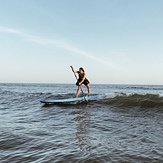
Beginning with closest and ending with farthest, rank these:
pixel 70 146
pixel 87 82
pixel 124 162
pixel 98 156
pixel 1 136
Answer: pixel 124 162 → pixel 98 156 → pixel 70 146 → pixel 1 136 → pixel 87 82

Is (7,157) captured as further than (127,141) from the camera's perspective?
No

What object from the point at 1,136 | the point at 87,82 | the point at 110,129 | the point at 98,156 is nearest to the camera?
the point at 98,156

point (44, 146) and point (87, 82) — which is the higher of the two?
point (87, 82)

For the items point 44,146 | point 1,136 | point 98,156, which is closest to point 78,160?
point 98,156

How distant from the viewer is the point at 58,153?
4223 millimetres

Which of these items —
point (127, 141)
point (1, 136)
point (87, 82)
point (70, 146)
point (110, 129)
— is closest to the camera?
point (70, 146)

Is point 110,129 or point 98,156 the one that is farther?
point 110,129

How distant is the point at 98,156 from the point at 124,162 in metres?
0.50

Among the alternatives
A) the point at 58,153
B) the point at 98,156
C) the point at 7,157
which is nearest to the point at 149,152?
the point at 98,156

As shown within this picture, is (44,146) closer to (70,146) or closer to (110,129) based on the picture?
(70,146)

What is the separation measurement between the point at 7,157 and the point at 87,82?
1095 cm

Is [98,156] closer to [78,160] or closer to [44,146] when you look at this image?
[78,160]

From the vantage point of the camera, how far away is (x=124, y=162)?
376 centimetres

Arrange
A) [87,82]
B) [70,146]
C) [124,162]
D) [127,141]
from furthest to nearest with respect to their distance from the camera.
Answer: [87,82], [127,141], [70,146], [124,162]
